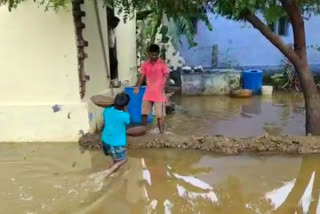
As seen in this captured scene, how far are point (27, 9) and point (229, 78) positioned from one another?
7.18 meters

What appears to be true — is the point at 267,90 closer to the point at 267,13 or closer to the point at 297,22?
the point at 267,13

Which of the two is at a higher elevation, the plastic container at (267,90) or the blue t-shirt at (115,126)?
the blue t-shirt at (115,126)

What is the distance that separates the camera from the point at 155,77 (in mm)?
6660

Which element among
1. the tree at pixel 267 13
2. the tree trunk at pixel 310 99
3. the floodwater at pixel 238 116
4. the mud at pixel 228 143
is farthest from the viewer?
the floodwater at pixel 238 116

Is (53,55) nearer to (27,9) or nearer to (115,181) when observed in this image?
(27,9)

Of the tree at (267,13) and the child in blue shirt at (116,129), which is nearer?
the child in blue shirt at (116,129)

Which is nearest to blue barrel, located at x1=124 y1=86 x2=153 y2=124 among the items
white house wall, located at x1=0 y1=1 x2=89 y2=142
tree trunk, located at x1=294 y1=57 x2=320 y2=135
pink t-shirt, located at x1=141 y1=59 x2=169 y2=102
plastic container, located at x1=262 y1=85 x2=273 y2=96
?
pink t-shirt, located at x1=141 y1=59 x2=169 y2=102

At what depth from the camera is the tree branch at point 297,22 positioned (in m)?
6.15

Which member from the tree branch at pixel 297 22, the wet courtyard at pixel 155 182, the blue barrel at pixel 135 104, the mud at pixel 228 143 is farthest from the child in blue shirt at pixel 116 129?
the tree branch at pixel 297 22

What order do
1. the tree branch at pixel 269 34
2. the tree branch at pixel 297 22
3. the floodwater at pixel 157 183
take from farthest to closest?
the tree branch at pixel 269 34
the tree branch at pixel 297 22
the floodwater at pixel 157 183

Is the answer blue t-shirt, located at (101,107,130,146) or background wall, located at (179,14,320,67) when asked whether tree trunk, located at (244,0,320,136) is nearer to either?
blue t-shirt, located at (101,107,130,146)

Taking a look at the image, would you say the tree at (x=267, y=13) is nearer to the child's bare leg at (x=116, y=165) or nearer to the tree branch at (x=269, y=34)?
the tree branch at (x=269, y=34)

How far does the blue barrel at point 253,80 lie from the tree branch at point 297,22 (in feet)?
17.6

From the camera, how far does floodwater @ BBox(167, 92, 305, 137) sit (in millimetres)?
7559
